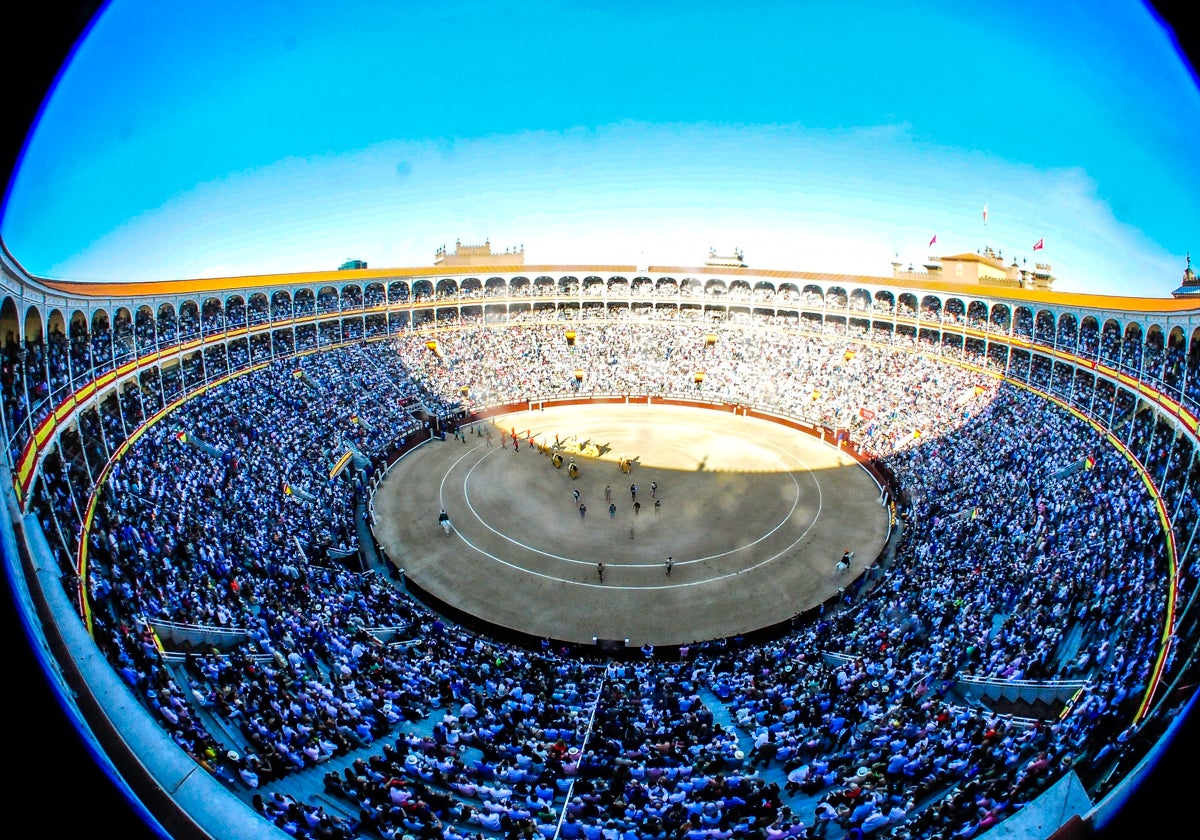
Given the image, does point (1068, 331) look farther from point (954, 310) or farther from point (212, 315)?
point (212, 315)

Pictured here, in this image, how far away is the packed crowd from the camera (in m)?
12.4

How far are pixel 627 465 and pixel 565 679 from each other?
62.6 feet

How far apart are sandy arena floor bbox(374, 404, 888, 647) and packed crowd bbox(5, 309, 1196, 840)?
2.13 metres

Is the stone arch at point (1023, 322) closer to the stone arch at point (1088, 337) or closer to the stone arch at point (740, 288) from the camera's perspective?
the stone arch at point (1088, 337)

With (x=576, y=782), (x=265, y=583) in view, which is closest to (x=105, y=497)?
(x=265, y=583)

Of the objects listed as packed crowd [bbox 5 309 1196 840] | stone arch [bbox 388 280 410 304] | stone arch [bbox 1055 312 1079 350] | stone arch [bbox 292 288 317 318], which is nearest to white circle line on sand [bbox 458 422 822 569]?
packed crowd [bbox 5 309 1196 840]

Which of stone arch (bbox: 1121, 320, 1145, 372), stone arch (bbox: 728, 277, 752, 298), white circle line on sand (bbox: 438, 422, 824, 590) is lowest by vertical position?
white circle line on sand (bbox: 438, 422, 824, 590)

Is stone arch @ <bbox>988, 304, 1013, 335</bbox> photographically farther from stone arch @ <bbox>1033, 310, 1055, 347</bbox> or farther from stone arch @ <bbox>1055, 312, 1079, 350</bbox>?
stone arch @ <bbox>1055, 312, 1079, 350</bbox>

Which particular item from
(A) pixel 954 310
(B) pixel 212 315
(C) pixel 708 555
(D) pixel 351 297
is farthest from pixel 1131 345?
(B) pixel 212 315

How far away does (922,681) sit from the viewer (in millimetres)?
17375

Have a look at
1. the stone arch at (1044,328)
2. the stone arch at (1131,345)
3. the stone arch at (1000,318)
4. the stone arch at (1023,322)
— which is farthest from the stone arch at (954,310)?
the stone arch at (1131,345)

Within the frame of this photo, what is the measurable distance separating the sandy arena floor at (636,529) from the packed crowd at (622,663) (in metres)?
2.13

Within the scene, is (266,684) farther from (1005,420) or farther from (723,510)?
(1005,420)

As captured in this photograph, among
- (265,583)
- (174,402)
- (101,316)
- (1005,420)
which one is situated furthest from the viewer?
(1005,420)
